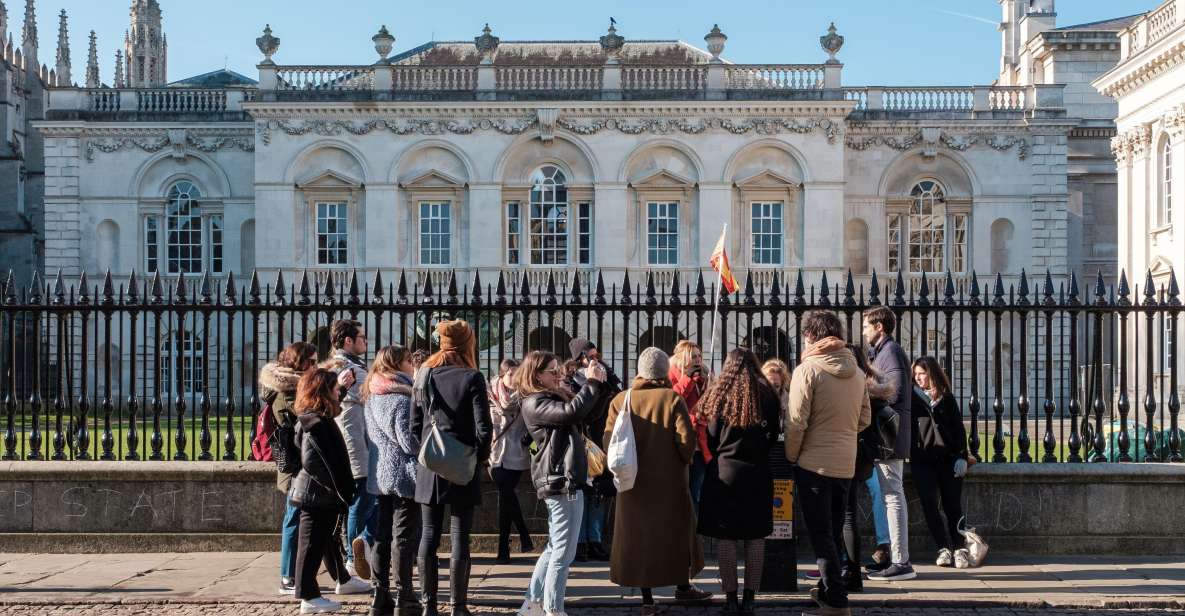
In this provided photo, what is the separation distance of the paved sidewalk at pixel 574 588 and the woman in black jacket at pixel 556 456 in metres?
0.74

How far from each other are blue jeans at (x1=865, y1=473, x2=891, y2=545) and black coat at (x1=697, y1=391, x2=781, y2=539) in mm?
1829

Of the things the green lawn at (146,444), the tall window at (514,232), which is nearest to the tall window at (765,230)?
the tall window at (514,232)

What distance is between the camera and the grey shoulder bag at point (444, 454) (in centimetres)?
833

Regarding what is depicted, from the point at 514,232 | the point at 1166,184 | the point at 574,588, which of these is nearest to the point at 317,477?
the point at 574,588

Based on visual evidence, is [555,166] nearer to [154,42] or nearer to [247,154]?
[247,154]

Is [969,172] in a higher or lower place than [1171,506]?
higher

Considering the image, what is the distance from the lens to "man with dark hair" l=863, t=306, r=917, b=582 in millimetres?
9688

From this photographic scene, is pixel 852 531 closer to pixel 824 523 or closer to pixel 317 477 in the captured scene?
pixel 824 523

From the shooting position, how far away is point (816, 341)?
884cm

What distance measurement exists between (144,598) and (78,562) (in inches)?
73.0

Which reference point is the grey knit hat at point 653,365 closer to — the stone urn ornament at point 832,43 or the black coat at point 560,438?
the black coat at point 560,438

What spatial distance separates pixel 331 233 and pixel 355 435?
27.6 m

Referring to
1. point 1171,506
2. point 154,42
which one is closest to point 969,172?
point 1171,506

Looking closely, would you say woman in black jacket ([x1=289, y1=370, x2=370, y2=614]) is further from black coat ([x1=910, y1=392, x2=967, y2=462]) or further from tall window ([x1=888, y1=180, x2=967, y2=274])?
tall window ([x1=888, y1=180, x2=967, y2=274])
